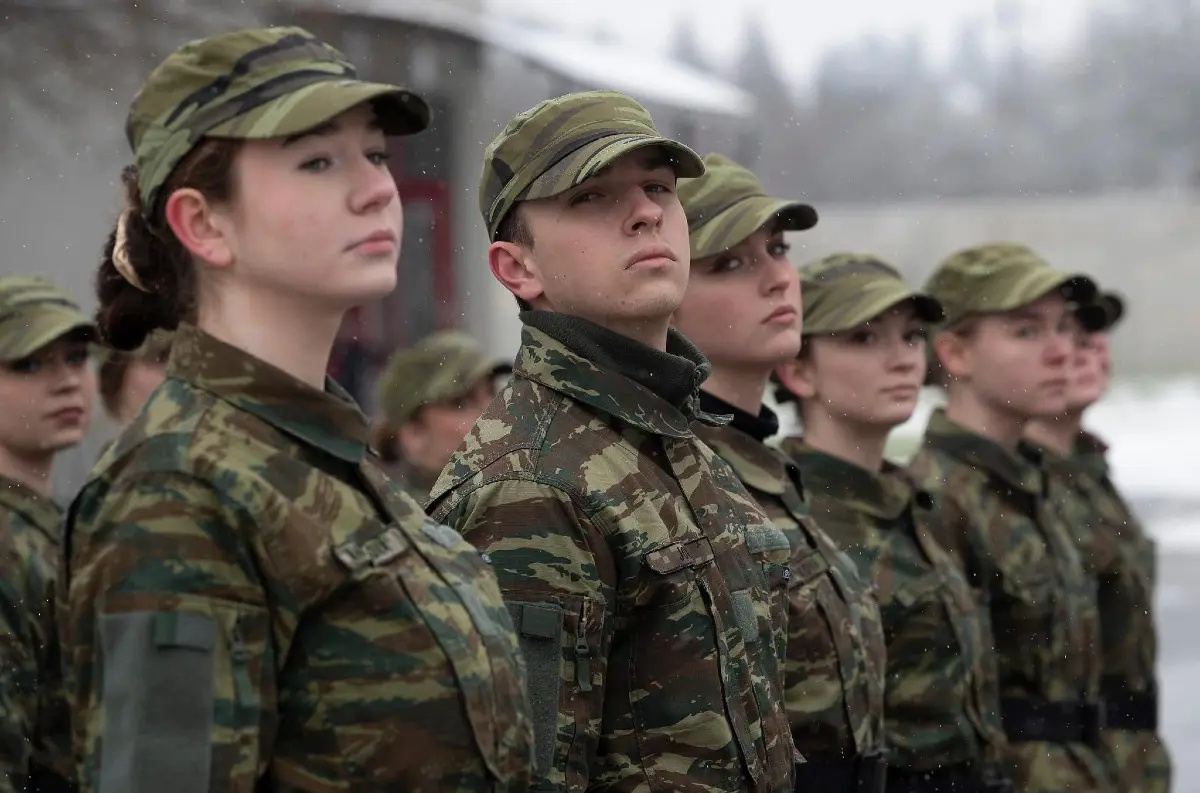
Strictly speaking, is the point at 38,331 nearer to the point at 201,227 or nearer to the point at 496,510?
the point at 496,510

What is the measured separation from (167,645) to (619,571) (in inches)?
40.3

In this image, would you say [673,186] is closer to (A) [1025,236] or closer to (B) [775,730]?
(B) [775,730]

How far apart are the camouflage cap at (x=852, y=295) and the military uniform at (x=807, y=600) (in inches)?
23.1

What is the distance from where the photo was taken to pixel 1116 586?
672 centimetres

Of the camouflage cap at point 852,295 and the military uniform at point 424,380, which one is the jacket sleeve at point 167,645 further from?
the military uniform at point 424,380

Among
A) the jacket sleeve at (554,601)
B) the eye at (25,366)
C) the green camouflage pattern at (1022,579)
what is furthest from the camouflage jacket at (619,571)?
the green camouflage pattern at (1022,579)

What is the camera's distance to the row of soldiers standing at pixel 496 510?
2.45 meters

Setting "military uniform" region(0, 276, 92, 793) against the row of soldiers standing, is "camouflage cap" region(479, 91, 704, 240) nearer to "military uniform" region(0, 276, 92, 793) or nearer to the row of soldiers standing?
the row of soldiers standing

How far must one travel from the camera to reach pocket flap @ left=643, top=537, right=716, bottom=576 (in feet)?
10.6

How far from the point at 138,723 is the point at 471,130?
13.5 m

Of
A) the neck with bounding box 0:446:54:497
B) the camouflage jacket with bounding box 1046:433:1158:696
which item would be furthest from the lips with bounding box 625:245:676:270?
the camouflage jacket with bounding box 1046:433:1158:696

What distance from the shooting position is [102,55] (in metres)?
13.1

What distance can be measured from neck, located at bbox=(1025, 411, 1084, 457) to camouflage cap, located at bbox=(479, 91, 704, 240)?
12.7 ft

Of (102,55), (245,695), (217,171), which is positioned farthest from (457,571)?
(102,55)
